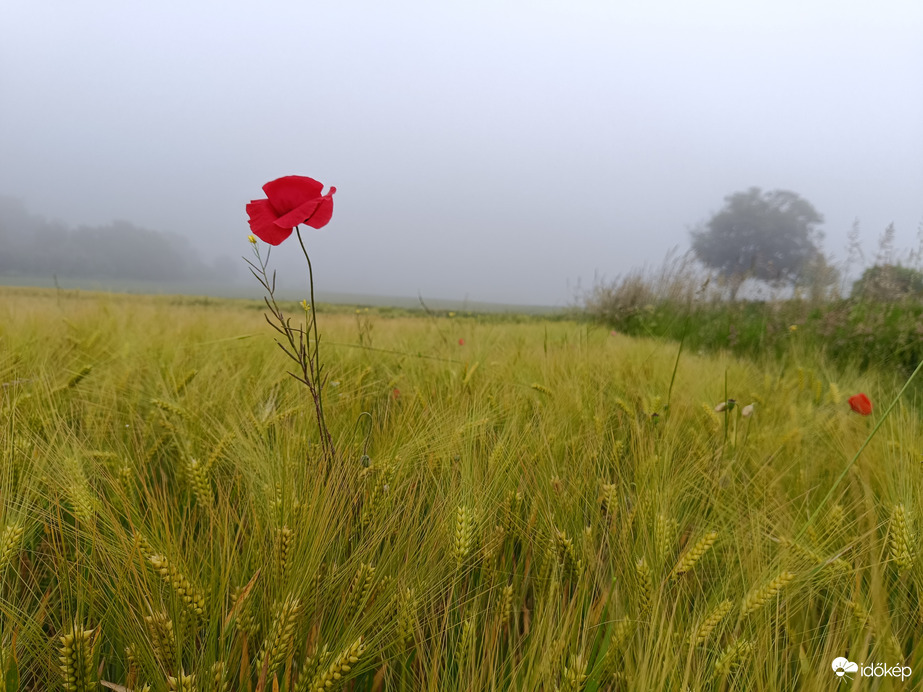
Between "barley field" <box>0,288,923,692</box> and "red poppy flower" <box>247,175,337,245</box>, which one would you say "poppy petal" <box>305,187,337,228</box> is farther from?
"barley field" <box>0,288,923,692</box>

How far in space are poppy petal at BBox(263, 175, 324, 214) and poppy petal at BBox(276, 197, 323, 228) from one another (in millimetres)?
15

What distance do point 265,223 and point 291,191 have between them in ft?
0.20

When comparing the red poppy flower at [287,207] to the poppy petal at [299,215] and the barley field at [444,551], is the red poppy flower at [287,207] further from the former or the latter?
the barley field at [444,551]

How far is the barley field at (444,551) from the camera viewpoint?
0.46 meters

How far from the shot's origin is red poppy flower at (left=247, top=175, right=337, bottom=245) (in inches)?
24.5

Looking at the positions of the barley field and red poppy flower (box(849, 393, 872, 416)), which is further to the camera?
red poppy flower (box(849, 393, 872, 416))

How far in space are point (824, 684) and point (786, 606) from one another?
19 centimetres

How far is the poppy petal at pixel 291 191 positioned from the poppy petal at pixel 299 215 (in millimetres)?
15

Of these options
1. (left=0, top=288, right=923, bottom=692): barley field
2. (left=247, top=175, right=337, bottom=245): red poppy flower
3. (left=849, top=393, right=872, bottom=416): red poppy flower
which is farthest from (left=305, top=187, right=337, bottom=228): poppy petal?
(left=849, top=393, right=872, bottom=416): red poppy flower

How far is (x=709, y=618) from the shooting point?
0.50 m

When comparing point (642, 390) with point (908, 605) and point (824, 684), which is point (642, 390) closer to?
point (908, 605)

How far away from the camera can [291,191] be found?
25.5 inches

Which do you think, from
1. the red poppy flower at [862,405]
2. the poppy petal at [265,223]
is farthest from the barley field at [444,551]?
the poppy petal at [265,223]

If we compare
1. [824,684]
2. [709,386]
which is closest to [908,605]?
[824,684]
